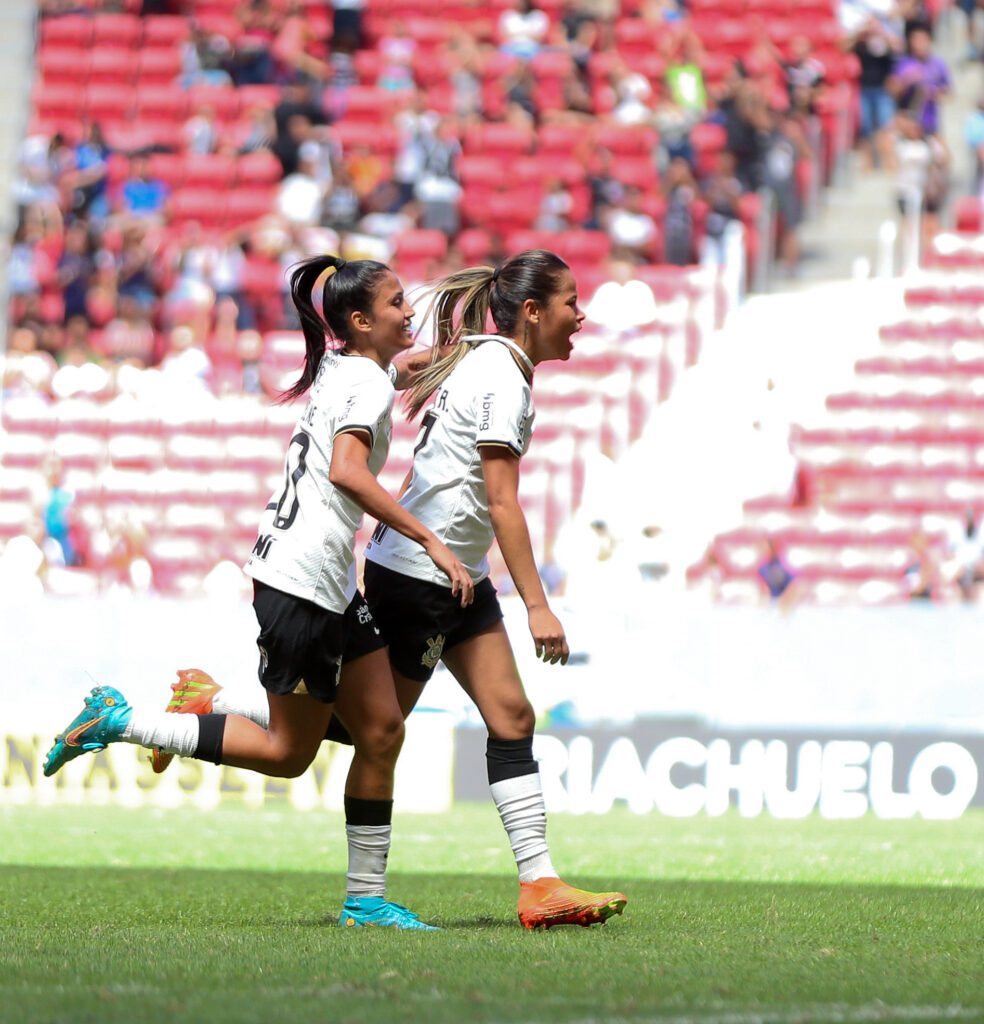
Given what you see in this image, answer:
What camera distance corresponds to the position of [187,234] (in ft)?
66.3

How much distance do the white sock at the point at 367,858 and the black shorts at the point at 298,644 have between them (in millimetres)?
494

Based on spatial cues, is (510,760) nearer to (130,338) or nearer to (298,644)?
(298,644)

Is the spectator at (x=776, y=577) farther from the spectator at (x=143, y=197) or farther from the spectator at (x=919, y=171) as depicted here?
the spectator at (x=143, y=197)

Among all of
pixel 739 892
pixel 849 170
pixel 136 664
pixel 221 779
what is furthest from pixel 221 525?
pixel 739 892

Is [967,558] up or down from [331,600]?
up

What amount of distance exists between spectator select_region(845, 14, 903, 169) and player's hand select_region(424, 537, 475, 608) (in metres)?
14.5

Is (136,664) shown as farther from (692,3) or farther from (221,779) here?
(692,3)

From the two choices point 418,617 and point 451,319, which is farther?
point 451,319

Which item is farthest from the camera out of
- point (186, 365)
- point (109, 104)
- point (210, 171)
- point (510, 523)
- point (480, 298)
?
point (109, 104)

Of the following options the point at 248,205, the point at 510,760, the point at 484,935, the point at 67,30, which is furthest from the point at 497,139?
the point at 484,935

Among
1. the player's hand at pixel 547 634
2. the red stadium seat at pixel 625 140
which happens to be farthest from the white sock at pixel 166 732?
the red stadium seat at pixel 625 140

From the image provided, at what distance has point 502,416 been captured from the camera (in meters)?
5.59

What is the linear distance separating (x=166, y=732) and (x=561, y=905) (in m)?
1.28

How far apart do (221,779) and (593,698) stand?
103 inches
